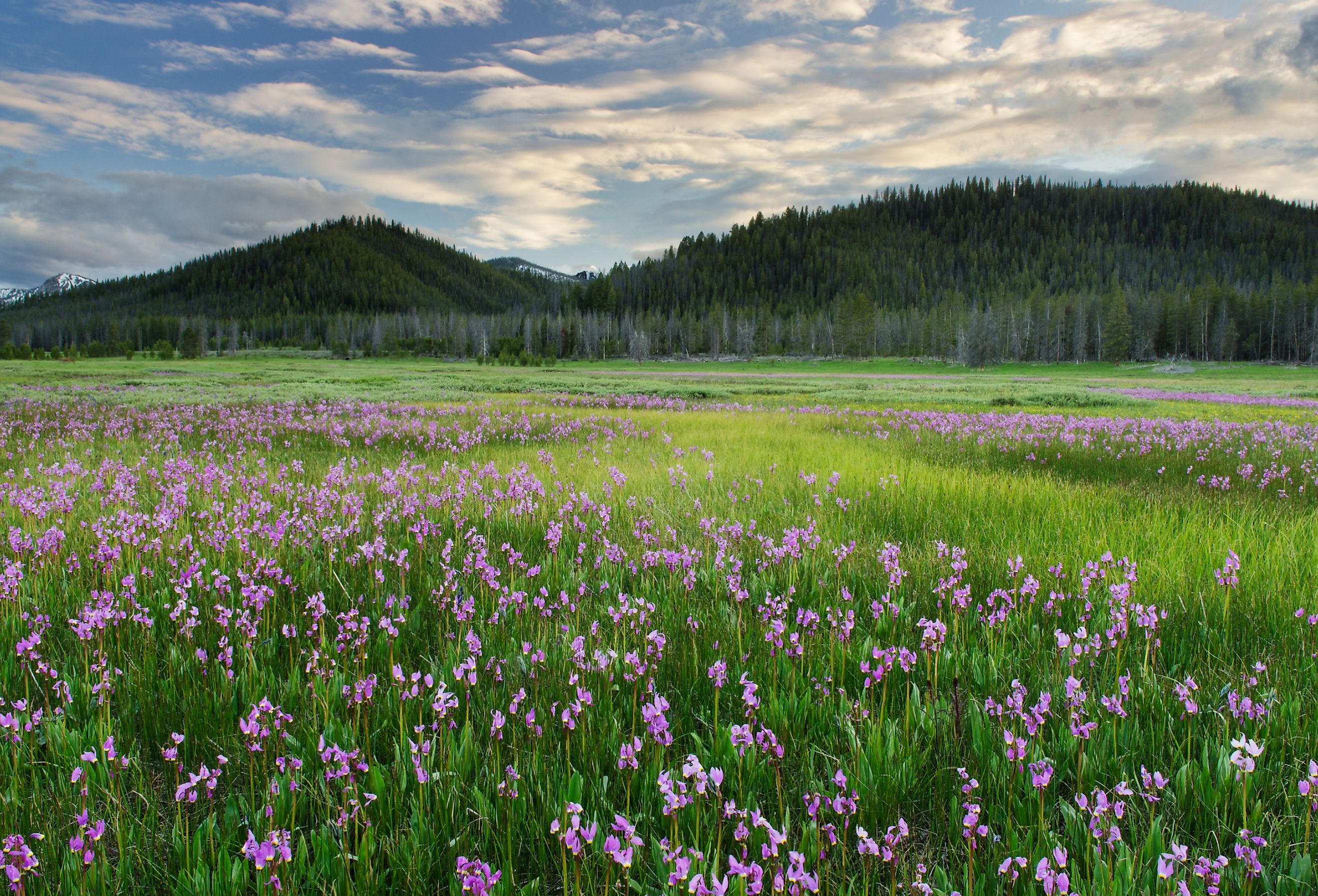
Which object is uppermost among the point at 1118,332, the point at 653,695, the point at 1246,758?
the point at 1118,332

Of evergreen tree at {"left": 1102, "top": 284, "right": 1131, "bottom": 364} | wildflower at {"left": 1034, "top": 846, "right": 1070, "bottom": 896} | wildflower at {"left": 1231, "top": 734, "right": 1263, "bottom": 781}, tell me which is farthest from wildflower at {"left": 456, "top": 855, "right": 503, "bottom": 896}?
evergreen tree at {"left": 1102, "top": 284, "right": 1131, "bottom": 364}

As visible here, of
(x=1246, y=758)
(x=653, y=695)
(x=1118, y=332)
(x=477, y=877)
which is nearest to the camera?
(x=477, y=877)

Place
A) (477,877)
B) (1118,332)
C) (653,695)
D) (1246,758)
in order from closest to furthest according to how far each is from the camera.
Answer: (477,877) → (1246,758) → (653,695) → (1118,332)

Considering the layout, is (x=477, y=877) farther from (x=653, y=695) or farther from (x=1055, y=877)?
(x=1055, y=877)

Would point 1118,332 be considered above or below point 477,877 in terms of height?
above

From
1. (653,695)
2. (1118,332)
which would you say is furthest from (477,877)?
(1118,332)

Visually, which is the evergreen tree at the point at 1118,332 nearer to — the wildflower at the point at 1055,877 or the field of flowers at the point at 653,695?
the field of flowers at the point at 653,695

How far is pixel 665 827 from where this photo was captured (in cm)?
228

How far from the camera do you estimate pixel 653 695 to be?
2.77 metres

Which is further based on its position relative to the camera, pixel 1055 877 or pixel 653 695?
pixel 653 695

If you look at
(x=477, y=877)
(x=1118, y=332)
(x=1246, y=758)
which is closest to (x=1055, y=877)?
(x=1246, y=758)

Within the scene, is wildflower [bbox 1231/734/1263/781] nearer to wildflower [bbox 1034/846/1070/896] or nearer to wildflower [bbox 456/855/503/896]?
wildflower [bbox 1034/846/1070/896]

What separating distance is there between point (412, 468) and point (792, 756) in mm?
7054

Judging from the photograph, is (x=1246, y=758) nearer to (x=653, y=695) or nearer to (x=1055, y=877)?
(x=1055, y=877)
